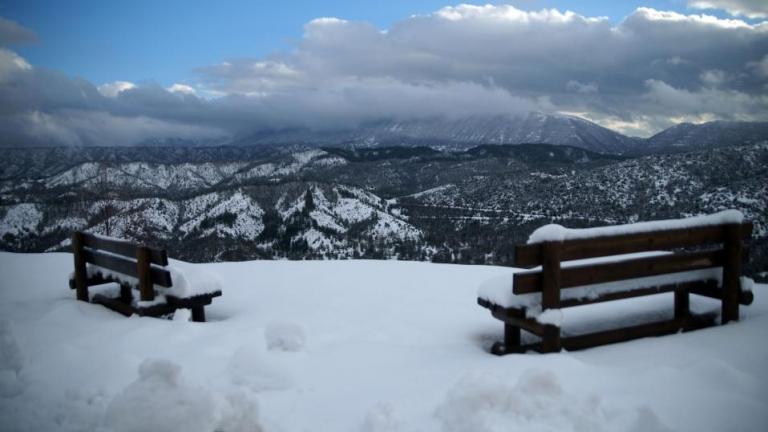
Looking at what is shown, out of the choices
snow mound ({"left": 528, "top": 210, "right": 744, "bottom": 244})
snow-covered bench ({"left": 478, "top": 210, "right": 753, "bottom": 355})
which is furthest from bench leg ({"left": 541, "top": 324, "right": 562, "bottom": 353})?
snow mound ({"left": 528, "top": 210, "right": 744, "bottom": 244})

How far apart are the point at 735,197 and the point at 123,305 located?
478ft

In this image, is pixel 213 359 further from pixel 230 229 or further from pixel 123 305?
pixel 230 229

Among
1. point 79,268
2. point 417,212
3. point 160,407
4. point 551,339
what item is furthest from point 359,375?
point 417,212

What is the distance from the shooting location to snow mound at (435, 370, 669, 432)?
3.24 m

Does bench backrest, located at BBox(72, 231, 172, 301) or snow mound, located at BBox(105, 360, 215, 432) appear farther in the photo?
bench backrest, located at BBox(72, 231, 172, 301)

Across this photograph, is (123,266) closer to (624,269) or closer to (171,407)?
(171,407)

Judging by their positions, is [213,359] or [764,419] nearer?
[764,419]

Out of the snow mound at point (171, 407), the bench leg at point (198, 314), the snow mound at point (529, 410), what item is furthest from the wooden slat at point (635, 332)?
the bench leg at point (198, 314)

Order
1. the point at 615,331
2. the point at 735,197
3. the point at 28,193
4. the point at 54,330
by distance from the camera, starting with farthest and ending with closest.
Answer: the point at 28,193 < the point at 735,197 < the point at 54,330 < the point at 615,331

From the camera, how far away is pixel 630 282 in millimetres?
5152

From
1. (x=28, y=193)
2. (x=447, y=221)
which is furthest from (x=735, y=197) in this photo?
(x=28, y=193)

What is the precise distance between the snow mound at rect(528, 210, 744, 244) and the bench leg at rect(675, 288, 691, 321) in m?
0.96

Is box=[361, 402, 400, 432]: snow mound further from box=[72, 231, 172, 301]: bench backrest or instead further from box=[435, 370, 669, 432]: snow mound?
box=[72, 231, 172, 301]: bench backrest

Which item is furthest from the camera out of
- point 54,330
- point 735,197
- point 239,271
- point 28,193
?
Result: point 28,193
